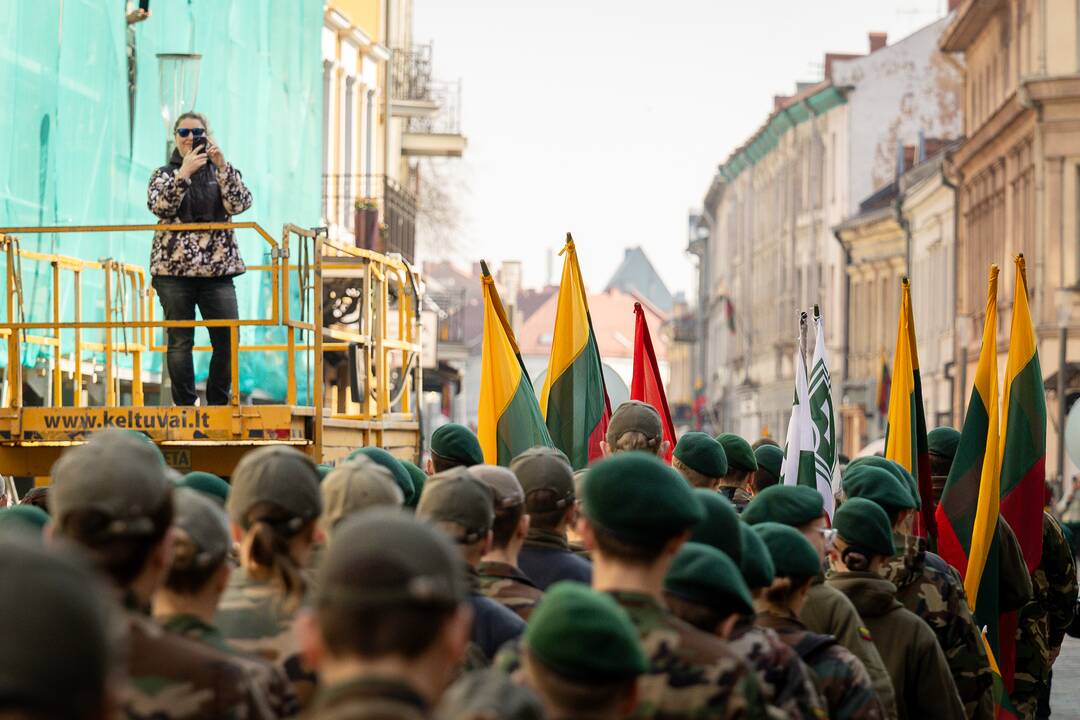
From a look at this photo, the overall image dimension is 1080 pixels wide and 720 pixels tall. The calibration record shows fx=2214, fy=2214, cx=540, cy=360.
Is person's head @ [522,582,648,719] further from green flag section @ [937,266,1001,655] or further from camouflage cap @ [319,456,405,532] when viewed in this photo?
green flag section @ [937,266,1001,655]

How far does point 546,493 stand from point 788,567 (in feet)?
3.36

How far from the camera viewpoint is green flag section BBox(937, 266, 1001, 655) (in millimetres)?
10375

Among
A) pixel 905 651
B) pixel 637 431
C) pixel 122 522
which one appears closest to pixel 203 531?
pixel 122 522

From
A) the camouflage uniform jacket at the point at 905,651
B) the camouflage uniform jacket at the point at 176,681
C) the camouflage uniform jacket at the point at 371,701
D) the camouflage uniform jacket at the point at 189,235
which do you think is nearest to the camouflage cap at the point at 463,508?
the camouflage uniform jacket at the point at 176,681

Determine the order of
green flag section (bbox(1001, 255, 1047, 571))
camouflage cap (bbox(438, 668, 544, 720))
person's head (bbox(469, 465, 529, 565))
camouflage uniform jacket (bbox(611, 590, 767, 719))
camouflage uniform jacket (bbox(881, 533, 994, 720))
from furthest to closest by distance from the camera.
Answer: green flag section (bbox(1001, 255, 1047, 571)) < camouflage uniform jacket (bbox(881, 533, 994, 720)) < person's head (bbox(469, 465, 529, 565)) < camouflage uniform jacket (bbox(611, 590, 767, 719)) < camouflage cap (bbox(438, 668, 544, 720))

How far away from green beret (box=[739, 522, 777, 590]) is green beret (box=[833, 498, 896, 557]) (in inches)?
60.5

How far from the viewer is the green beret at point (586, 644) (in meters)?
3.68

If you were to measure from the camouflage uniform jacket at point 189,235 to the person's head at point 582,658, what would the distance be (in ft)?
28.5

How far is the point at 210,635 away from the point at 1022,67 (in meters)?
38.9

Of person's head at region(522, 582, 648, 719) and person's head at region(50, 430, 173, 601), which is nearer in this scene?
person's head at region(522, 582, 648, 719)

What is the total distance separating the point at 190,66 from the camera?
52.9 feet

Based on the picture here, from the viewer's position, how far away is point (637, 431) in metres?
8.80

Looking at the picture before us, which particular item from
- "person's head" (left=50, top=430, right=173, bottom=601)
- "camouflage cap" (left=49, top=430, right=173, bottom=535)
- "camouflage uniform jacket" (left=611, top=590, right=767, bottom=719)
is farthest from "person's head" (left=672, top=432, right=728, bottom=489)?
"person's head" (left=50, top=430, right=173, bottom=601)

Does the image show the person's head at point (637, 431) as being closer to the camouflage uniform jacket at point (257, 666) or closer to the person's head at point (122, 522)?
the camouflage uniform jacket at point (257, 666)
